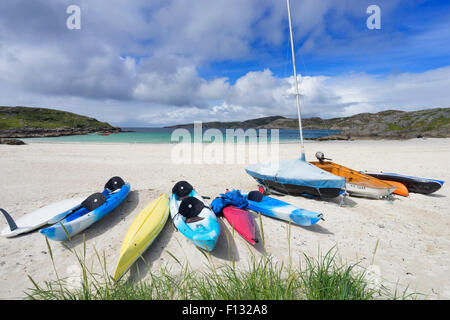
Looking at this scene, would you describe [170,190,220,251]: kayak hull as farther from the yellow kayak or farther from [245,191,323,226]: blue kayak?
[245,191,323,226]: blue kayak

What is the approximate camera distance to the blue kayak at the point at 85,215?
14.5ft

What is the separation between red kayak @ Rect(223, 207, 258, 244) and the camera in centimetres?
452

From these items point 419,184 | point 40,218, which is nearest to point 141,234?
point 40,218

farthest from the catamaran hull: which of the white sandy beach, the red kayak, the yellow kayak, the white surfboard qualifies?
the white surfboard

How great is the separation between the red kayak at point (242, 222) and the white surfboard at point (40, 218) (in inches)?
187

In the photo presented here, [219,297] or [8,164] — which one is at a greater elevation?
[8,164]

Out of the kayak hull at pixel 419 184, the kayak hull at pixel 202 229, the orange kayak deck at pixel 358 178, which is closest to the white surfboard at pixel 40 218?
the kayak hull at pixel 202 229

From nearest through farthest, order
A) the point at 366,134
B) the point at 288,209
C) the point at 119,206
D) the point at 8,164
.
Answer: the point at 288,209 → the point at 119,206 → the point at 8,164 → the point at 366,134

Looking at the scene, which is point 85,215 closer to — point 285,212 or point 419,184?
Answer: point 285,212
